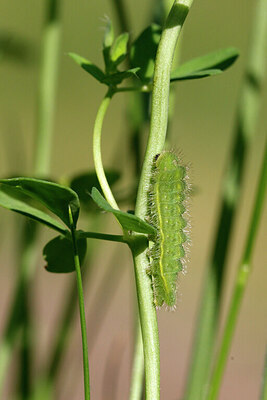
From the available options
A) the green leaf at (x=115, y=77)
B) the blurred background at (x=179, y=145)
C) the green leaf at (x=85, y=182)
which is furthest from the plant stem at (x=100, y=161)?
the blurred background at (x=179, y=145)

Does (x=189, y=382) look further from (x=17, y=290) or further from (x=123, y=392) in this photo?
(x=123, y=392)

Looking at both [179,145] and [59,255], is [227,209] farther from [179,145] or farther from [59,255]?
[179,145]

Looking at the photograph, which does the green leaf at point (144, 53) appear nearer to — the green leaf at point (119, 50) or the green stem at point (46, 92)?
the green leaf at point (119, 50)

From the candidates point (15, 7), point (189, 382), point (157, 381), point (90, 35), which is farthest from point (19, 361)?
point (90, 35)

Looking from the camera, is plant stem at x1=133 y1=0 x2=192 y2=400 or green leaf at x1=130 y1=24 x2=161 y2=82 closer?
plant stem at x1=133 y1=0 x2=192 y2=400

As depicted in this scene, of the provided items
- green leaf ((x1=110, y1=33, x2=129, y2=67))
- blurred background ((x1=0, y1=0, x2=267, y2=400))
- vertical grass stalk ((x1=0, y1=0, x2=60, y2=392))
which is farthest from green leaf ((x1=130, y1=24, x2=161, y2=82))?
blurred background ((x1=0, y1=0, x2=267, y2=400))

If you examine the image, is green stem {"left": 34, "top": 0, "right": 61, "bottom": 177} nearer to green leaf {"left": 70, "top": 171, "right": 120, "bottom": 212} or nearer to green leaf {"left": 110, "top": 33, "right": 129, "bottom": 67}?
green leaf {"left": 70, "top": 171, "right": 120, "bottom": 212}

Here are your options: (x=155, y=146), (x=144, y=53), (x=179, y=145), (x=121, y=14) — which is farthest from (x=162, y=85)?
(x=179, y=145)
